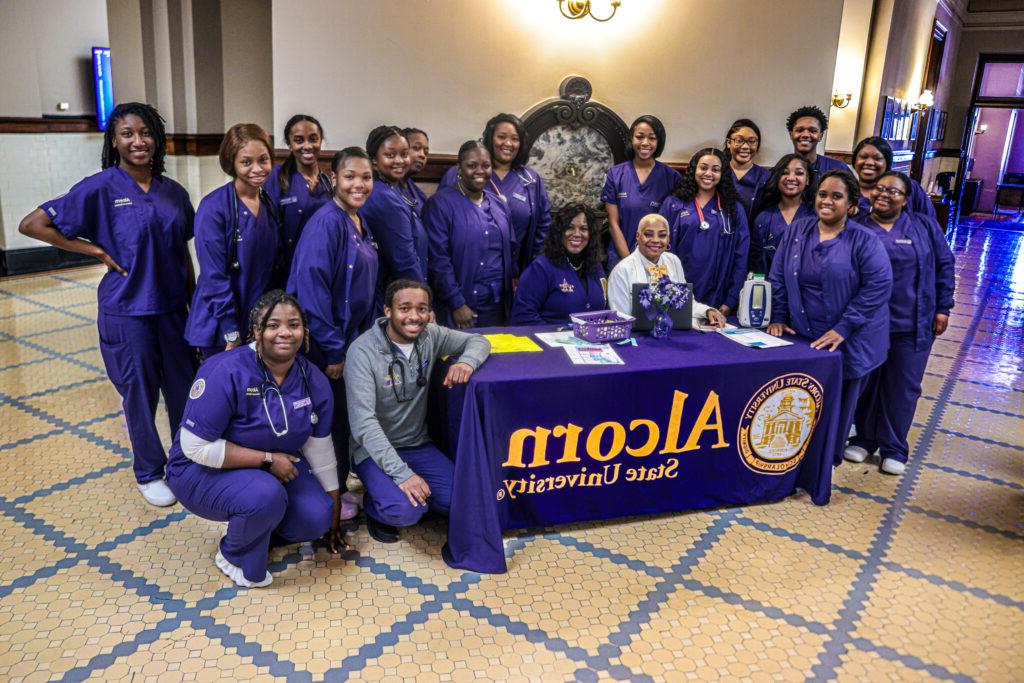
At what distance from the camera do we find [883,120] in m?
9.03

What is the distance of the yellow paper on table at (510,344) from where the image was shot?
10.6ft

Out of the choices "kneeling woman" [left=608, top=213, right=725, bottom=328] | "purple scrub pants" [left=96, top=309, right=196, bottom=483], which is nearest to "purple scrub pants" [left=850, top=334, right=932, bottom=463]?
"kneeling woman" [left=608, top=213, right=725, bottom=328]

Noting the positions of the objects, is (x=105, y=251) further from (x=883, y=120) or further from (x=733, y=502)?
(x=883, y=120)

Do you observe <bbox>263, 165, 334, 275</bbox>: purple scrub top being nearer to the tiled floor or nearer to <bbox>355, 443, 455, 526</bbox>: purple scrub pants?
<bbox>355, 443, 455, 526</bbox>: purple scrub pants

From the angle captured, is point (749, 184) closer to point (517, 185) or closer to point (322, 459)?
point (517, 185)

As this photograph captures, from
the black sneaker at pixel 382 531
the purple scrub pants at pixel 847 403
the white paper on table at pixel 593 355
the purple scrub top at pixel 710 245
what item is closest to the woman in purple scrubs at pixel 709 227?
the purple scrub top at pixel 710 245

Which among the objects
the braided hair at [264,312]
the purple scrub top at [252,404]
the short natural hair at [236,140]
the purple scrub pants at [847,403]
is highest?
the short natural hair at [236,140]

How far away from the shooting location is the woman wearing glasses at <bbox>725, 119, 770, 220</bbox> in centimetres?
425

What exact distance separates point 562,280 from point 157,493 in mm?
2033

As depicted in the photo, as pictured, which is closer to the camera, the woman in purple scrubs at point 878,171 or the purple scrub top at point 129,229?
the purple scrub top at point 129,229

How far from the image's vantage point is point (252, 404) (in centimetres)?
268

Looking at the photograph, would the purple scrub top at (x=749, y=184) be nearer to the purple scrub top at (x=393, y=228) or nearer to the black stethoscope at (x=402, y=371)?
the purple scrub top at (x=393, y=228)

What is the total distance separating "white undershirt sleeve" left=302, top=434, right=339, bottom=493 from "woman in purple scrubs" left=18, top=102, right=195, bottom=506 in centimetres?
86

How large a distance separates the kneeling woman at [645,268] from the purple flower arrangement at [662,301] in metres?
0.11
